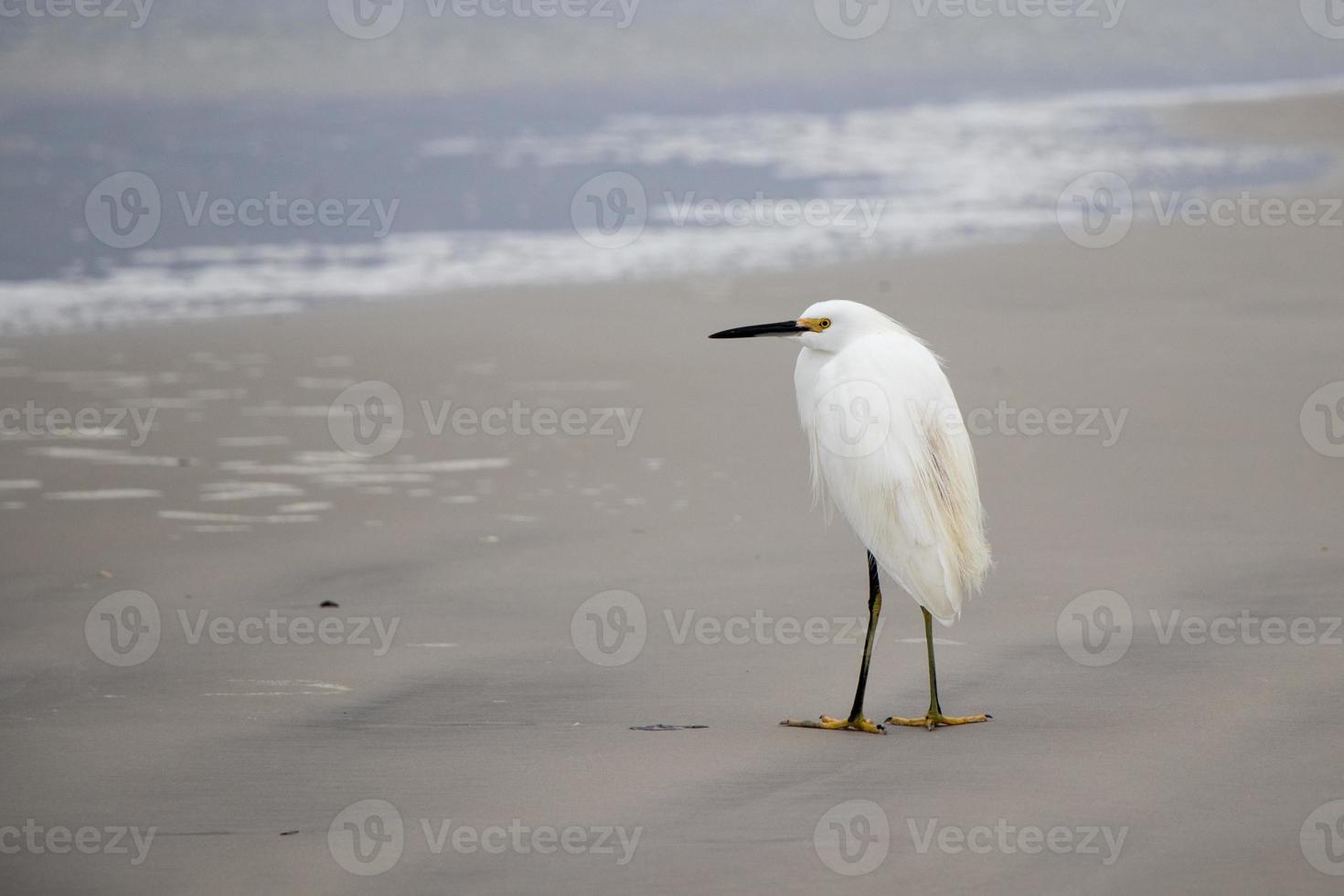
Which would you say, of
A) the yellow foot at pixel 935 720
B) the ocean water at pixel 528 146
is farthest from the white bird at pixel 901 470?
the ocean water at pixel 528 146

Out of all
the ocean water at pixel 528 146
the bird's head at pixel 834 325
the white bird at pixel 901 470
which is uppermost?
the ocean water at pixel 528 146

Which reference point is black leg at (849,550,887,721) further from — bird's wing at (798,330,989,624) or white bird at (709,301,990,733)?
bird's wing at (798,330,989,624)

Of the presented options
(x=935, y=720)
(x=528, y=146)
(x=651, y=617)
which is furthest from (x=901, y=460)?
(x=528, y=146)

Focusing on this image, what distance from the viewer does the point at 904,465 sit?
496 cm

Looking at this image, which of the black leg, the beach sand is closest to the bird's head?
the black leg

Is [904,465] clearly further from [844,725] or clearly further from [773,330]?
[844,725]

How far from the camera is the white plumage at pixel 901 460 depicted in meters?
4.96

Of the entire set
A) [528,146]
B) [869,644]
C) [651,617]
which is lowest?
[869,644]

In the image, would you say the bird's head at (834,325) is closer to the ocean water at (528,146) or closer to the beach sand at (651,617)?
the beach sand at (651,617)

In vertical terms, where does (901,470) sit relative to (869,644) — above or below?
above

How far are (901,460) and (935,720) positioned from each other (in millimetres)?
814

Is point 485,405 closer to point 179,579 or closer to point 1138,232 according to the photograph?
point 179,579

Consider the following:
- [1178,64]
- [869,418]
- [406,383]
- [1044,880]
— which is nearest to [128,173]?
[406,383]

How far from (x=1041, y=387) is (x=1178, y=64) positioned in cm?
4107
